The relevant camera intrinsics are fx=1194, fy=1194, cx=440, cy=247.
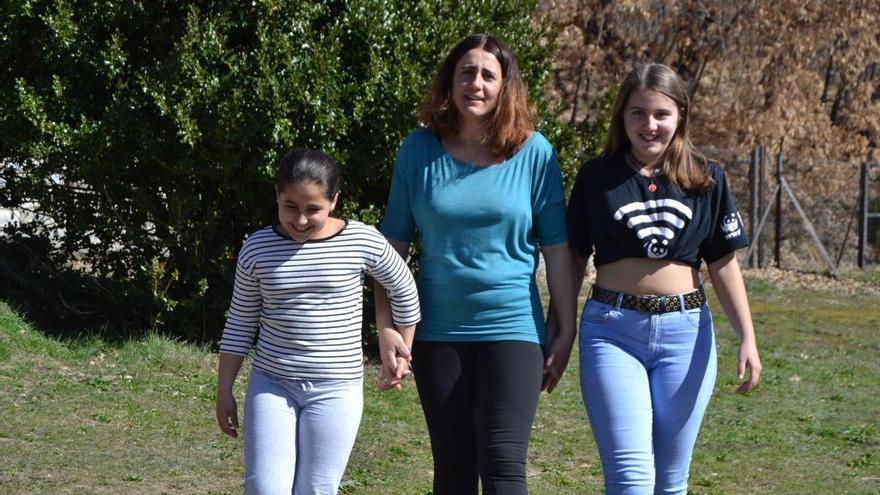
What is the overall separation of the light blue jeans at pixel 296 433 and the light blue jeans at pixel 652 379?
79 centimetres

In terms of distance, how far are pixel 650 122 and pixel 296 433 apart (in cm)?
152

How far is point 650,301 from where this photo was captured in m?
3.85

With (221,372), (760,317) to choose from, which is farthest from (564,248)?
(760,317)

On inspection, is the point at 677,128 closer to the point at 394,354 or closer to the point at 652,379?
the point at 652,379

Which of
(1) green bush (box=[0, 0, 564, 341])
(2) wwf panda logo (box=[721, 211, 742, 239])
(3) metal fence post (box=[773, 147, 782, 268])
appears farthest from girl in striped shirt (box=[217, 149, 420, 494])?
(3) metal fence post (box=[773, 147, 782, 268])

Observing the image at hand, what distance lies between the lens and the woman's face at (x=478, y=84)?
12.7ft

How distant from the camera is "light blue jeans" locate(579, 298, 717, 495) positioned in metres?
3.76

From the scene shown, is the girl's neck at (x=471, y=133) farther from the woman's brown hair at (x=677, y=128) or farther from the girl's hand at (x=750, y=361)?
the girl's hand at (x=750, y=361)

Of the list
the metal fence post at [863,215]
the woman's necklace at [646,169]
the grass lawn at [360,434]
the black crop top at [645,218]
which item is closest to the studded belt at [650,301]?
the black crop top at [645,218]

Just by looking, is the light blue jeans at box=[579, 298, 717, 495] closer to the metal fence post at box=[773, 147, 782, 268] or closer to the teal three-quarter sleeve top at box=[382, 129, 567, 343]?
the teal three-quarter sleeve top at box=[382, 129, 567, 343]

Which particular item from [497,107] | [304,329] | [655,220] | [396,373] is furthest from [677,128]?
[304,329]

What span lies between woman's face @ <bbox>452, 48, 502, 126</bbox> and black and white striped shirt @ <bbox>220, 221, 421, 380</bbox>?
1.71 feet

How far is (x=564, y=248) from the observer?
3945mm

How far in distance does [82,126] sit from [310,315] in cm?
439
